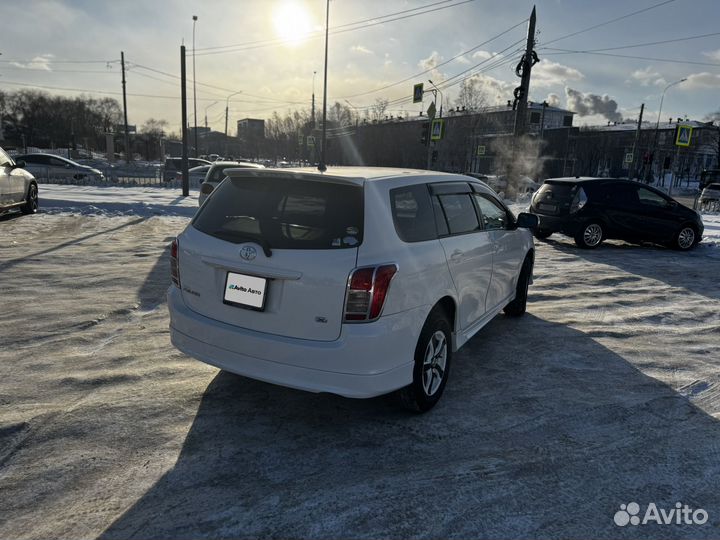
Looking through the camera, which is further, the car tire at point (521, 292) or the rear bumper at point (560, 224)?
the rear bumper at point (560, 224)

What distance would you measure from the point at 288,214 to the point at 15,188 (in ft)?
36.4

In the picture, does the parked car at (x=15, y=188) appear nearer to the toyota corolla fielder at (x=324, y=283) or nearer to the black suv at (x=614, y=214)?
the toyota corolla fielder at (x=324, y=283)

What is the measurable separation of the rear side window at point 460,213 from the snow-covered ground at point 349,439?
4.07 feet

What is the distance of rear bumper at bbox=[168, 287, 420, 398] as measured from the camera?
2955 mm

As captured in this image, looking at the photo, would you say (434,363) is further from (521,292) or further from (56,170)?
(56,170)

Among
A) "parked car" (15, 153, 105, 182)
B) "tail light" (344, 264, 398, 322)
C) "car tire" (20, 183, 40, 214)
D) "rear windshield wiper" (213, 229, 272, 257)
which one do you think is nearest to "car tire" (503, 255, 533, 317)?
"tail light" (344, 264, 398, 322)

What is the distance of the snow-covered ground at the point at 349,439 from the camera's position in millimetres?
2529

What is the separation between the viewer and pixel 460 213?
13.6ft

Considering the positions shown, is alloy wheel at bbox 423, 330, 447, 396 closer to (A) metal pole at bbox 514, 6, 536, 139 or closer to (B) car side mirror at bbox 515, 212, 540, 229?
(B) car side mirror at bbox 515, 212, 540, 229

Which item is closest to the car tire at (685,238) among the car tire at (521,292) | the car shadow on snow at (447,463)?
the car tire at (521,292)

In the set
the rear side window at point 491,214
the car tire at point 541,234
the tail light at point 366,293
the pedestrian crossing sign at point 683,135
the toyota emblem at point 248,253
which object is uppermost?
the pedestrian crossing sign at point 683,135

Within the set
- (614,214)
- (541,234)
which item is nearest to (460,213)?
(614,214)

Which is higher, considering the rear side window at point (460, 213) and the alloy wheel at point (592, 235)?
the rear side window at point (460, 213)
